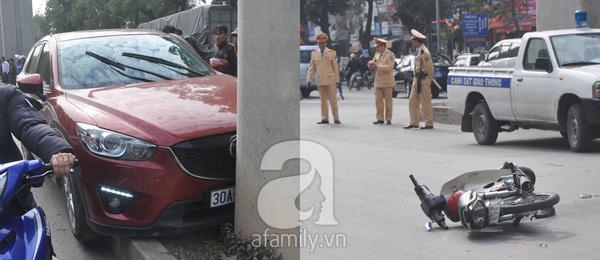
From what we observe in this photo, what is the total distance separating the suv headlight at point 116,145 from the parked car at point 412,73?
879 inches

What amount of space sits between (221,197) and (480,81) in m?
8.14

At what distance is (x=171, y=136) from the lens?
219 inches

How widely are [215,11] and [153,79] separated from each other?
2121cm

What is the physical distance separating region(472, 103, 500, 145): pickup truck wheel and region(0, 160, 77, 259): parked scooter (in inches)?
391

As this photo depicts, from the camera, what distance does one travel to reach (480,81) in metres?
12.9

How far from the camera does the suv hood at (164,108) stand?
5613 millimetres

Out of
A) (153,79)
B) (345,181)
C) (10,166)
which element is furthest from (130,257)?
(345,181)

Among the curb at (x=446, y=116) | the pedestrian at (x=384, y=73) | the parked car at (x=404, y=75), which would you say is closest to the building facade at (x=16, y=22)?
the parked car at (x=404, y=75)

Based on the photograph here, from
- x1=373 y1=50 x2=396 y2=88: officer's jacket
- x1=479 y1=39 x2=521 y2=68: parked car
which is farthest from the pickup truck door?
x1=373 y1=50 x2=396 y2=88: officer's jacket

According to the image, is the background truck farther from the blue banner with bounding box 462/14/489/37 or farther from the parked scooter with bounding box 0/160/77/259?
the parked scooter with bounding box 0/160/77/259

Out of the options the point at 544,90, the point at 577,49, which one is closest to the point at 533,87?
the point at 544,90

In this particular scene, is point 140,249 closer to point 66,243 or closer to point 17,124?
point 66,243

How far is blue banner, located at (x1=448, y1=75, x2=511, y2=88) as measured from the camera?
1244 centimetres

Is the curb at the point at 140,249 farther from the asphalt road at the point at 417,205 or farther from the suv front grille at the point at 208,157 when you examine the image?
the suv front grille at the point at 208,157
